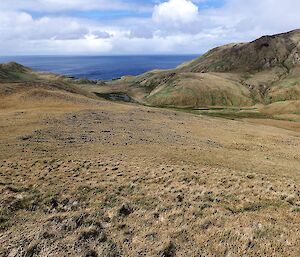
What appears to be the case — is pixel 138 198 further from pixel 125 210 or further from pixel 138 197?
pixel 125 210

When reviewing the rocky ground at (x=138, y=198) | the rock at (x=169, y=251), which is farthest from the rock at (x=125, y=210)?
the rock at (x=169, y=251)

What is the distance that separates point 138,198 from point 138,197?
109 mm

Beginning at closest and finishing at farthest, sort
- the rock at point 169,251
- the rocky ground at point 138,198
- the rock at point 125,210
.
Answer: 1. the rock at point 169,251
2. the rocky ground at point 138,198
3. the rock at point 125,210

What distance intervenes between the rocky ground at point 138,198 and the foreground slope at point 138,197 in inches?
2.6

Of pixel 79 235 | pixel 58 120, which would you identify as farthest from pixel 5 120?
pixel 79 235

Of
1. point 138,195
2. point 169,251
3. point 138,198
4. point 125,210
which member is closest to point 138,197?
point 138,198

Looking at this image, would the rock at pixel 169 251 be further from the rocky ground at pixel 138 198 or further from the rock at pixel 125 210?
the rock at pixel 125 210

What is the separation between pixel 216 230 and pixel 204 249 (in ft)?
6.17

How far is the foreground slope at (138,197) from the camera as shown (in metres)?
19.9

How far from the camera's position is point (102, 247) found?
19.8m

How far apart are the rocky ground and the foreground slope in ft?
0.22

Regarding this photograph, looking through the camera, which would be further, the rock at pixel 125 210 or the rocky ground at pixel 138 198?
the rock at pixel 125 210

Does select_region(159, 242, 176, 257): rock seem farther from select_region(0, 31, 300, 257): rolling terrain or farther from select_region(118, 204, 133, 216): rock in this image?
select_region(118, 204, 133, 216): rock

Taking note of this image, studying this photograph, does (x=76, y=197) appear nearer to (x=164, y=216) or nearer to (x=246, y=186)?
(x=164, y=216)
